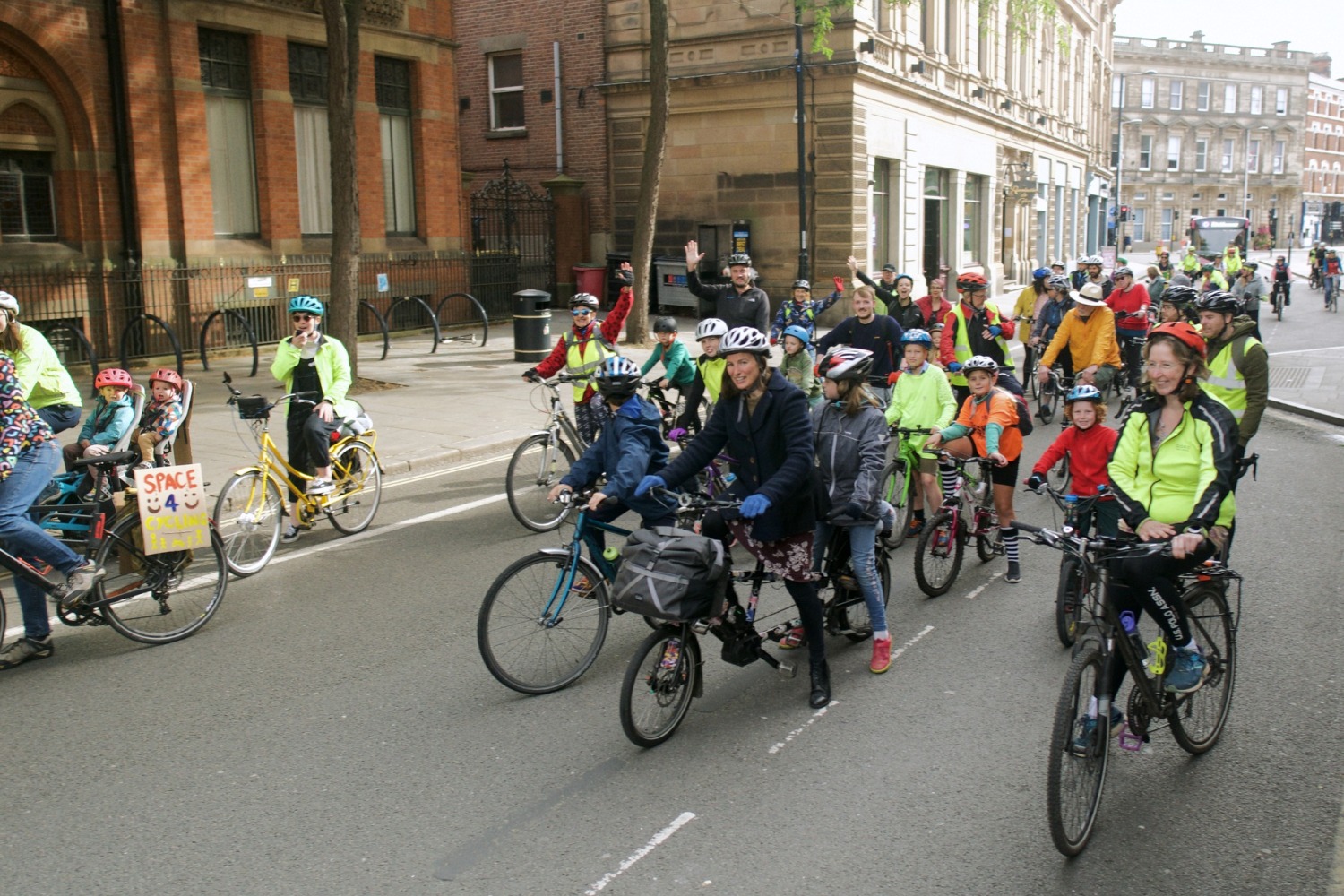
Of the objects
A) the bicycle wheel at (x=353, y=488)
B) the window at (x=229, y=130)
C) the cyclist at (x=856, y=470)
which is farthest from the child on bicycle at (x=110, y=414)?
the window at (x=229, y=130)

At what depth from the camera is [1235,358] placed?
6.62 meters

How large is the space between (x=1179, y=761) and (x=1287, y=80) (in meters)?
105

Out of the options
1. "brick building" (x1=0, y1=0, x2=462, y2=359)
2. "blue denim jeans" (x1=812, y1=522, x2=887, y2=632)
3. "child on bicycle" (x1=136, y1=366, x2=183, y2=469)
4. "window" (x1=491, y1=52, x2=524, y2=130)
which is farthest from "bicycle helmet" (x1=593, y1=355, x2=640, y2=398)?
"window" (x1=491, y1=52, x2=524, y2=130)

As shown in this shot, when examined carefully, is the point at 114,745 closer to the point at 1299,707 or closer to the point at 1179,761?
the point at 1179,761

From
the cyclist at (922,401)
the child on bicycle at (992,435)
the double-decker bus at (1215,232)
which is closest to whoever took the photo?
the child on bicycle at (992,435)

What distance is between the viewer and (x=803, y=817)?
14.6 feet

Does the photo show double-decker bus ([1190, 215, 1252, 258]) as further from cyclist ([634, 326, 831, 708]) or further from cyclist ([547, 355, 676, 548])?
cyclist ([634, 326, 831, 708])

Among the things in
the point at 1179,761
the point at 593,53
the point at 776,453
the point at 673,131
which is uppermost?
the point at 593,53

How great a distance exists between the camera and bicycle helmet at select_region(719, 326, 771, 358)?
5262mm

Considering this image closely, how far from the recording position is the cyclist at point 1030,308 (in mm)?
14766

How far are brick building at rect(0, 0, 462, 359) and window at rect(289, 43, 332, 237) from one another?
0.02 metres

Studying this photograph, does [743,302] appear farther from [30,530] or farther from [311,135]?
[311,135]

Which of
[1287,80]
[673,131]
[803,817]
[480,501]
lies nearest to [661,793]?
[803,817]

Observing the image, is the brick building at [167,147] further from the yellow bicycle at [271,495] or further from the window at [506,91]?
the yellow bicycle at [271,495]
